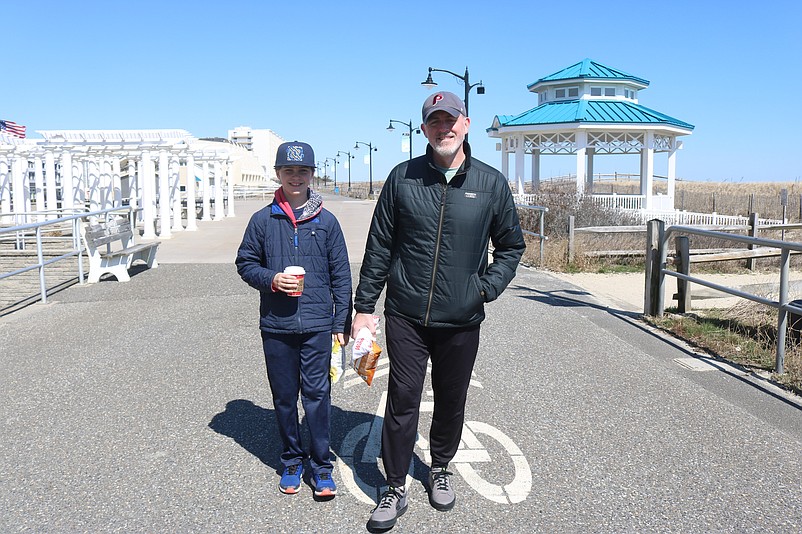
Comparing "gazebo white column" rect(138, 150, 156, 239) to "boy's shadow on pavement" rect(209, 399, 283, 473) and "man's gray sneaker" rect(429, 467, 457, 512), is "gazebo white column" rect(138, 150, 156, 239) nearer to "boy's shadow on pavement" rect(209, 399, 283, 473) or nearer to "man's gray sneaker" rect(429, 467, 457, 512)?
"boy's shadow on pavement" rect(209, 399, 283, 473)

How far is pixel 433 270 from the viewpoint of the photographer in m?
3.40

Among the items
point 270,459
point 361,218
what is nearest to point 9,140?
point 361,218

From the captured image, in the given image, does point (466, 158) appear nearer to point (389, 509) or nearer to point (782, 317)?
point (389, 509)

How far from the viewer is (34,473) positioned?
392 centimetres

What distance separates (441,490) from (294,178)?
1.65 m

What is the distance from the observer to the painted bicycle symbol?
3713 mm


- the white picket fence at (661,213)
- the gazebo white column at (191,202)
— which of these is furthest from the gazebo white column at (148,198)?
the white picket fence at (661,213)

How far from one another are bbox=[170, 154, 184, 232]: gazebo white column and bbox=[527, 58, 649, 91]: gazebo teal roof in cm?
1489

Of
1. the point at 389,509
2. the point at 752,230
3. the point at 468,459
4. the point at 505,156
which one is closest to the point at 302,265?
the point at 389,509

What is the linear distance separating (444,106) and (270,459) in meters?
2.14

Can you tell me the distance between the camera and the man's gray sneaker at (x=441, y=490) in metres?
3.50

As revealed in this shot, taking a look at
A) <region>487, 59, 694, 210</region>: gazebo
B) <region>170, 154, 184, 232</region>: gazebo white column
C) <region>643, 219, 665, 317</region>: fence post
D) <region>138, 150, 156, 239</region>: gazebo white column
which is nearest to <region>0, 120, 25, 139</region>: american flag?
A: <region>170, 154, 184, 232</region>: gazebo white column

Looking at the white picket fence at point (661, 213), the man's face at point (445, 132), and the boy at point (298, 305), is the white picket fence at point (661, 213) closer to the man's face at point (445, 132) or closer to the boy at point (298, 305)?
the boy at point (298, 305)

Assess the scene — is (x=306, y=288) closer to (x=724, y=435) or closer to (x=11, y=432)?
(x=11, y=432)
